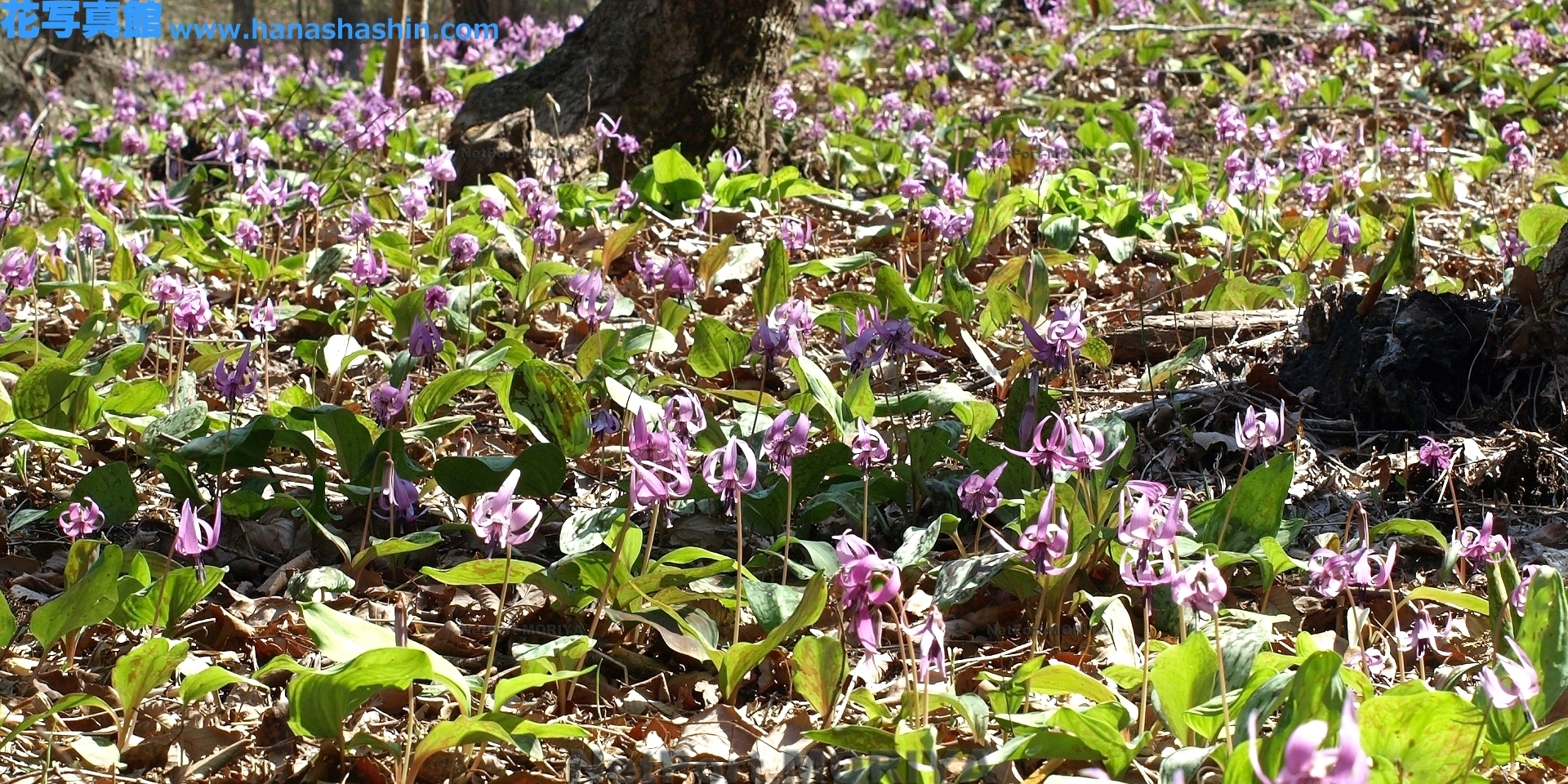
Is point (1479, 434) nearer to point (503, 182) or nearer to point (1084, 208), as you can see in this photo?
point (1084, 208)

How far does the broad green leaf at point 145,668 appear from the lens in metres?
1.78

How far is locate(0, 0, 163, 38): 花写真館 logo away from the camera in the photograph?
31.1 ft

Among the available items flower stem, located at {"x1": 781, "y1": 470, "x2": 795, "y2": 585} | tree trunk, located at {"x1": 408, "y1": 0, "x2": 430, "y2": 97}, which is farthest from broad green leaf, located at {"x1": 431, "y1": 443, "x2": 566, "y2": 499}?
tree trunk, located at {"x1": 408, "y1": 0, "x2": 430, "y2": 97}

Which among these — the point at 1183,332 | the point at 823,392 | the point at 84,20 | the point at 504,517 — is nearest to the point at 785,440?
the point at 823,392

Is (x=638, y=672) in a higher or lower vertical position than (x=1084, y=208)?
lower

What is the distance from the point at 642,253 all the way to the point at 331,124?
10.8 ft

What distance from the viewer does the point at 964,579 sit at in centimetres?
211

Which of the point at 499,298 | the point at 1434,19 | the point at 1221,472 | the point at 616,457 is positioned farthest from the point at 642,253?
the point at 1434,19

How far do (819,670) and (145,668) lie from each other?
2.99ft

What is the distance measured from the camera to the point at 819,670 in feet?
5.99

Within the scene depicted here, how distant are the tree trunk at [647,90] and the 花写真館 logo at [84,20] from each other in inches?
208

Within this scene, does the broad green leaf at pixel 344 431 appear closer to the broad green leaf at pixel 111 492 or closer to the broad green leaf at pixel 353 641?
the broad green leaf at pixel 111 492

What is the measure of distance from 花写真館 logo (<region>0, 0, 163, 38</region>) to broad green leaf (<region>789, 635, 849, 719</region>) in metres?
8.95

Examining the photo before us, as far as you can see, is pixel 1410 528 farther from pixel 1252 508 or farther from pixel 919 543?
pixel 919 543
